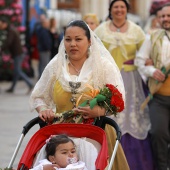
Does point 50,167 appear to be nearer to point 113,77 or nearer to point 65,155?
point 65,155

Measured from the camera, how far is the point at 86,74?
6.13 meters

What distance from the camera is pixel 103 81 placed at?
20.0 ft

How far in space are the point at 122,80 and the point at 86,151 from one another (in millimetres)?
1019

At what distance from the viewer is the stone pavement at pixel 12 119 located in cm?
943

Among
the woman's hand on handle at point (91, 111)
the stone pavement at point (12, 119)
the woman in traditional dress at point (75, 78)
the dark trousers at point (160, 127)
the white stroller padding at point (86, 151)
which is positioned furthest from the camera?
the stone pavement at point (12, 119)

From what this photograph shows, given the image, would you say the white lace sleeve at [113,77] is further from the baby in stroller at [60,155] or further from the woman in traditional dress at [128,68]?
the woman in traditional dress at [128,68]

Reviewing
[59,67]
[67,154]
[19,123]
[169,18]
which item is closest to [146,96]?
[169,18]

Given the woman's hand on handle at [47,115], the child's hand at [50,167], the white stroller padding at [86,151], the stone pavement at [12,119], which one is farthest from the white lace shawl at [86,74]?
the stone pavement at [12,119]

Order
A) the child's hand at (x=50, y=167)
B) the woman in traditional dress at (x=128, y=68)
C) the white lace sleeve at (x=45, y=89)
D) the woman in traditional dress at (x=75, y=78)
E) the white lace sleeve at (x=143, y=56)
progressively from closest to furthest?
the child's hand at (x=50, y=167) < the woman in traditional dress at (x=75, y=78) < the white lace sleeve at (x=45, y=89) < the white lace sleeve at (x=143, y=56) < the woman in traditional dress at (x=128, y=68)

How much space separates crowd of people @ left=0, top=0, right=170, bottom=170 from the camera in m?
6.05

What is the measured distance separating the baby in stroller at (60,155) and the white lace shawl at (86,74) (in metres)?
0.69

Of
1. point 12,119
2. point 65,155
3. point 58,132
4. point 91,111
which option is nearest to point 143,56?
point 91,111

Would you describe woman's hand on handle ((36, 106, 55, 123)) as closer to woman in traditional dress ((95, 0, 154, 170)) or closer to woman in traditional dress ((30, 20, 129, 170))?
woman in traditional dress ((30, 20, 129, 170))

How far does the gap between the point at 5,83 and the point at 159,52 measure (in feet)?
43.2
